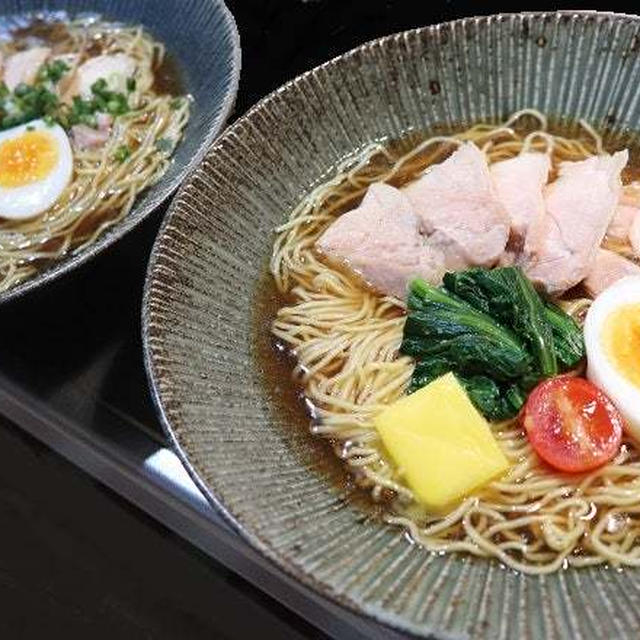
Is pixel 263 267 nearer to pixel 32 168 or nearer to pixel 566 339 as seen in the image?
Result: pixel 566 339

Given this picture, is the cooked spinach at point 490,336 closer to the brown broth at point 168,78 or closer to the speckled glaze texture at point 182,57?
the speckled glaze texture at point 182,57

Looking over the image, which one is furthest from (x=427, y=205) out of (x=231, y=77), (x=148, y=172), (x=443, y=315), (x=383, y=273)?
(x=148, y=172)

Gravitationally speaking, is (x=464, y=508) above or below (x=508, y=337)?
below

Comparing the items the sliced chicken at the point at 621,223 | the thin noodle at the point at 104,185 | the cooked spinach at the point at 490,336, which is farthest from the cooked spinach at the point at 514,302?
the thin noodle at the point at 104,185

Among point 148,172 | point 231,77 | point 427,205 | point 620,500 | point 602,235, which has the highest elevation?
point 231,77

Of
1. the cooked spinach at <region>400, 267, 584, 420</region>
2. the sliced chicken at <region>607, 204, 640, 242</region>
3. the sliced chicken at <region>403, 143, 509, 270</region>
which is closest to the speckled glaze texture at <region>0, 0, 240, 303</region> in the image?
the sliced chicken at <region>403, 143, 509, 270</region>

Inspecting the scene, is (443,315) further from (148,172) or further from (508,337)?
(148,172)
